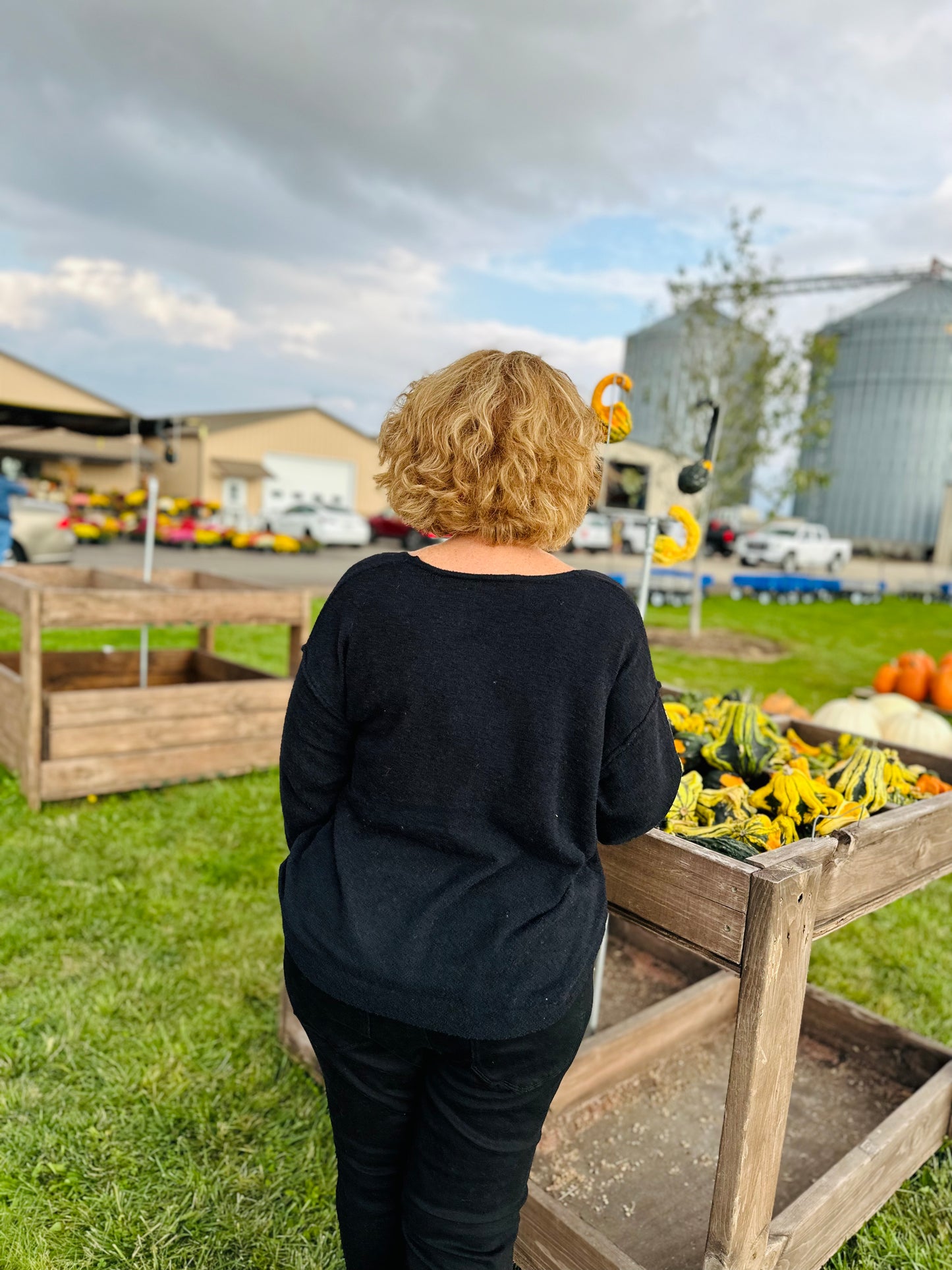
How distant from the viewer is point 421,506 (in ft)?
4.71

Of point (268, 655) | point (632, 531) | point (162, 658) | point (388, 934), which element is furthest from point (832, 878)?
point (632, 531)

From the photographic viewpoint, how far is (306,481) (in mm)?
37656

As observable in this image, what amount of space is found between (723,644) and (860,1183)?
9368mm

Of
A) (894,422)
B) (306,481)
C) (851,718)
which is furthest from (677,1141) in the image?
(894,422)

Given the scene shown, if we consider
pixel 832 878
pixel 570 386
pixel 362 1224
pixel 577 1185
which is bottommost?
pixel 577 1185

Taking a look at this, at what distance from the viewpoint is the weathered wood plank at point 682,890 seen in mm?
1683

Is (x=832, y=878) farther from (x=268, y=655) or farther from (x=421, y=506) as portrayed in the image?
(x=268, y=655)

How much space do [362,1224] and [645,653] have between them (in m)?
1.13

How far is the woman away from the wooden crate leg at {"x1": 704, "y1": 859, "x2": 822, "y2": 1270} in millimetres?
345

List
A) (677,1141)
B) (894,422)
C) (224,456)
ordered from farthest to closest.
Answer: (894,422) → (224,456) → (677,1141)

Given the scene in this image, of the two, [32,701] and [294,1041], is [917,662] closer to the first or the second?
[294,1041]

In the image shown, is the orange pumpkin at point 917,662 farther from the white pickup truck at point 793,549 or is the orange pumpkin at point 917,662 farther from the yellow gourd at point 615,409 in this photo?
the white pickup truck at point 793,549

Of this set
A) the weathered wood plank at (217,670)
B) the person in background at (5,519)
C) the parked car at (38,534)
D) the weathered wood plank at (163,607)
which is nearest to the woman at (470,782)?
the weathered wood plank at (163,607)

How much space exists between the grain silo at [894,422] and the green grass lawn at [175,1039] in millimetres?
35594
